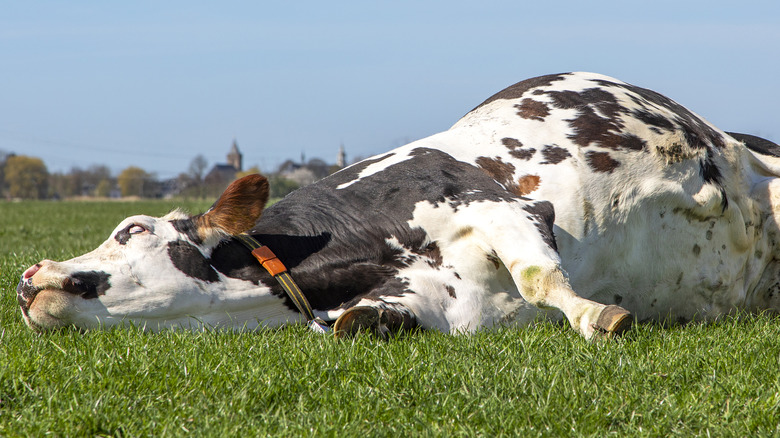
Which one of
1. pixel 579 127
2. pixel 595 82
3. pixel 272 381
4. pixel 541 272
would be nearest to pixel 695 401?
pixel 541 272

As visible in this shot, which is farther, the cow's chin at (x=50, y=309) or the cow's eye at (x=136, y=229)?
the cow's eye at (x=136, y=229)

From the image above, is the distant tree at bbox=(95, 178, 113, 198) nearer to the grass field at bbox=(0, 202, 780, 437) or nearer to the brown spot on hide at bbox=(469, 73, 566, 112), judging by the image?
the brown spot on hide at bbox=(469, 73, 566, 112)

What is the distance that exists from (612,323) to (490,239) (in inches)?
34.0

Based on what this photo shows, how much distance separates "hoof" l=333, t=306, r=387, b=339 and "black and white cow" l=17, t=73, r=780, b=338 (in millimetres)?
11

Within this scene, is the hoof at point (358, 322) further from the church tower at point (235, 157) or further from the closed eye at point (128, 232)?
the church tower at point (235, 157)

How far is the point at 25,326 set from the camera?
172 inches

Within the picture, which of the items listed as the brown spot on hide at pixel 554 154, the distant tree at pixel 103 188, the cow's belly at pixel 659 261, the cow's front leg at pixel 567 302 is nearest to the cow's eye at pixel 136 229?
the cow's front leg at pixel 567 302

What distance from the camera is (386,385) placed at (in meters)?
3.18

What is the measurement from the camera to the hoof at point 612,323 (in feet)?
12.2

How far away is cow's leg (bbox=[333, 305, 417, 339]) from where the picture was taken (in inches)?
154

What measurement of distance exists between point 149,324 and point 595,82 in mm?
3785

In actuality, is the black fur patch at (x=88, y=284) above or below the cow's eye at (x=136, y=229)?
below

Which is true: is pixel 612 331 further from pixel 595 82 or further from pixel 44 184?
pixel 44 184

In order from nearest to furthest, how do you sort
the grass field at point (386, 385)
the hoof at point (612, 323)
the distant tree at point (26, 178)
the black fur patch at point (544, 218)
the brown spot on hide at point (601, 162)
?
the grass field at point (386, 385), the hoof at point (612, 323), the black fur patch at point (544, 218), the brown spot on hide at point (601, 162), the distant tree at point (26, 178)
